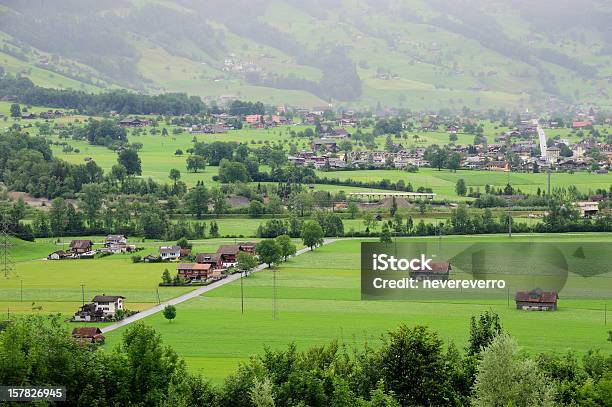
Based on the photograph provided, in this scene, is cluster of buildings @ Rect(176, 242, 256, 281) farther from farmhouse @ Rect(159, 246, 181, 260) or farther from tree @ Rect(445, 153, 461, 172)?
tree @ Rect(445, 153, 461, 172)

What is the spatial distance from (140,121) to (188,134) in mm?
6942

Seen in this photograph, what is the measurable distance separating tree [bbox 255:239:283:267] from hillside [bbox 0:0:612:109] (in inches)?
3023

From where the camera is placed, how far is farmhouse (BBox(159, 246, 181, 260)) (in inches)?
1507

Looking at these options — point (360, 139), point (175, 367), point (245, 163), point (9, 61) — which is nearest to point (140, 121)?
point (360, 139)

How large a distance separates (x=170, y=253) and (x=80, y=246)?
360 centimetres

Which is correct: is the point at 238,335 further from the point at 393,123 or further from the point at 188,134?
the point at 393,123

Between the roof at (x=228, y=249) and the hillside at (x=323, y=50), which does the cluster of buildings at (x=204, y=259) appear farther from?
the hillside at (x=323, y=50)

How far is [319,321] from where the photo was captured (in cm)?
2758

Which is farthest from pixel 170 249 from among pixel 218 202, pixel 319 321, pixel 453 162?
pixel 453 162

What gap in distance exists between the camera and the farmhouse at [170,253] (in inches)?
1507

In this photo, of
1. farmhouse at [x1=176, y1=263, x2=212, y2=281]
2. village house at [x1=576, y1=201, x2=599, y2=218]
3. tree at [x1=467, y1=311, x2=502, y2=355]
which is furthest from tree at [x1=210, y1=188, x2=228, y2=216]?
tree at [x1=467, y1=311, x2=502, y2=355]

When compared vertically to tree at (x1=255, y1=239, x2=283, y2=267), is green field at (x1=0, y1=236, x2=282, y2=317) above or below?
below

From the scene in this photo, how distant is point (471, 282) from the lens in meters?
31.6

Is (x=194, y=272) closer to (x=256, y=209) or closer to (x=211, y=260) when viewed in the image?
(x=211, y=260)
